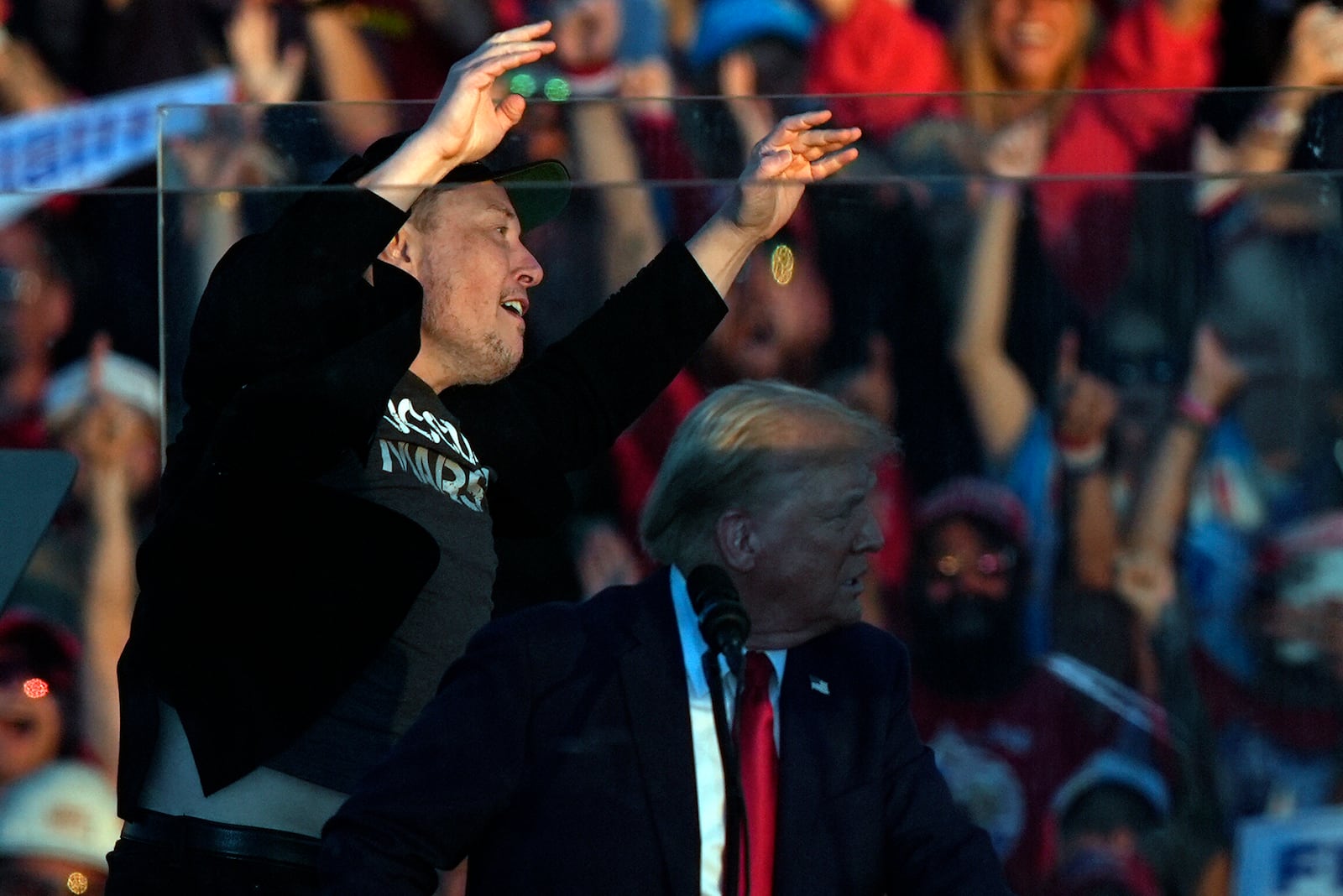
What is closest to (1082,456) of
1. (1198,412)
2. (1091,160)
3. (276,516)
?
(1198,412)

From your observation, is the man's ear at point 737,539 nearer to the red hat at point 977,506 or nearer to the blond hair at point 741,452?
the blond hair at point 741,452

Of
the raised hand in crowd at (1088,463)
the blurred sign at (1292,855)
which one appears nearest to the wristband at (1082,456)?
the raised hand in crowd at (1088,463)

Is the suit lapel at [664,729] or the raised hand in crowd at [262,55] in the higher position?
the raised hand in crowd at [262,55]

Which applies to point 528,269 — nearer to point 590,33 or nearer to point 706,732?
point 706,732

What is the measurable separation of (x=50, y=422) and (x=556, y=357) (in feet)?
1.69

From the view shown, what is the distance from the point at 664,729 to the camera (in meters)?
1.39

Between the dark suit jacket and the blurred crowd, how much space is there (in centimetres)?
30

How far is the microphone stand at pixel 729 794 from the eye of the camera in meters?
1.34

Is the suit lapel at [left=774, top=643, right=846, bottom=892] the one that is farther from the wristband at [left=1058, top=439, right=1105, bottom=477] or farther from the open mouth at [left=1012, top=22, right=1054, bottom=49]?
the open mouth at [left=1012, top=22, right=1054, bottom=49]

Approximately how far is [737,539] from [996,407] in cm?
38

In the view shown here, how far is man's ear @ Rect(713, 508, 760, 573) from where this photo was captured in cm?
145

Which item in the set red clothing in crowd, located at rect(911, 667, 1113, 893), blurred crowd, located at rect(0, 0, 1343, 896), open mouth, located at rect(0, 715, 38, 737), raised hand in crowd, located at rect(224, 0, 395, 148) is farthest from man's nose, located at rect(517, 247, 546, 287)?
raised hand in crowd, located at rect(224, 0, 395, 148)

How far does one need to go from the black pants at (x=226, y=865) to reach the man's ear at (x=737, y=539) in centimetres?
45

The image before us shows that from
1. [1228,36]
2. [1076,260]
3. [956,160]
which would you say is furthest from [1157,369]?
[1228,36]
